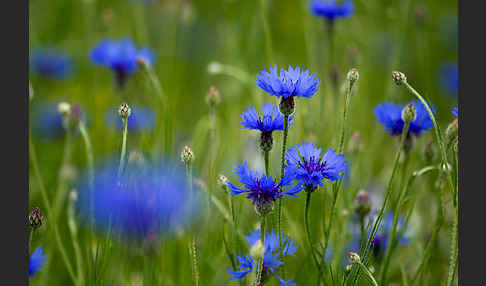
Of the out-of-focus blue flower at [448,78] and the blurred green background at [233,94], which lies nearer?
the blurred green background at [233,94]

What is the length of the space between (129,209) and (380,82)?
1712 millimetres

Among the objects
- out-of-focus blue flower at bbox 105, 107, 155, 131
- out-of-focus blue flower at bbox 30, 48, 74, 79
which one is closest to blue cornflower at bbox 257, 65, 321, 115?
out-of-focus blue flower at bbox 105, 107, 155, 131

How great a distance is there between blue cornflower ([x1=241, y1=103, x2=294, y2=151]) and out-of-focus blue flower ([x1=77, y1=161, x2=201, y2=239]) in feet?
0.49

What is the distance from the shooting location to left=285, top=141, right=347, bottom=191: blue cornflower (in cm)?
86

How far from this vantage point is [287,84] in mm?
859

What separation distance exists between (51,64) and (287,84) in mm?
1640

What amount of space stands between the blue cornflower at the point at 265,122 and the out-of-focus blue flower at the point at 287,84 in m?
0.06

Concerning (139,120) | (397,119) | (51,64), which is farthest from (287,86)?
(51,64)

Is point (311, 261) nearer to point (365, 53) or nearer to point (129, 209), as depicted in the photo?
point (129, 209)

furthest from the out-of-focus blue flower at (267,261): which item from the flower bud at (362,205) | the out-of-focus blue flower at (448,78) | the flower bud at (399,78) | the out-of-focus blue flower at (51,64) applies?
the out-of-focus blue flower at (448,78)

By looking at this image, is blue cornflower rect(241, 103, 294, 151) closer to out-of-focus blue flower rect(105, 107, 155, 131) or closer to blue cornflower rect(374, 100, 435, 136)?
blue cornflower rect(374, 100, 435, 136)

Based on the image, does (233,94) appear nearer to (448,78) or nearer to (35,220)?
(448,78)

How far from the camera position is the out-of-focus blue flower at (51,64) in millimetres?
2238

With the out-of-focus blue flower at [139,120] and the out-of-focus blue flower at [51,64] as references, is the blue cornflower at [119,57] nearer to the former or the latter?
the out-of-focus blue flower at [139,120]
